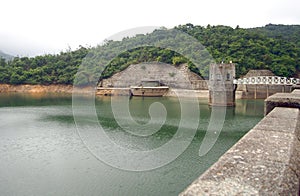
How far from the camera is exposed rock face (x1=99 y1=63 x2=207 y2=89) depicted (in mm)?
46406

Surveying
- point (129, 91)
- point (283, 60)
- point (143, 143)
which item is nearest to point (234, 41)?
point (283, 60)

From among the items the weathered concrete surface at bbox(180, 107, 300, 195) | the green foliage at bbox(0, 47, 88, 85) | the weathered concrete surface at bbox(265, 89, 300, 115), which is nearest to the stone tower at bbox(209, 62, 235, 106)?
the weathered concrete surface at bbox(265, 89, 300, 115)

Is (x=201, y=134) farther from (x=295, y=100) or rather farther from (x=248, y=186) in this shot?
(x=248, y=186)

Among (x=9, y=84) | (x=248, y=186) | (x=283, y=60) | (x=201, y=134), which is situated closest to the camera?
(x=248, y=186)

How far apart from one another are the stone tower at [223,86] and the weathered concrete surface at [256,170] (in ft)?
93.0

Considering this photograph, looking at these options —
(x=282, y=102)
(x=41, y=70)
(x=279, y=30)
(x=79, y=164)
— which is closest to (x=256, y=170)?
(x=282, y=102)

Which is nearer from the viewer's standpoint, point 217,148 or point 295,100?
point 295,100

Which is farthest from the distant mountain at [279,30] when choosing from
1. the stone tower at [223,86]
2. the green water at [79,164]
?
the green water at [79,164]

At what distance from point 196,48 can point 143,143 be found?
41.7 metres

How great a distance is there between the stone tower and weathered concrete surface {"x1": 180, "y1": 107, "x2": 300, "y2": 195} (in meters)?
28.3

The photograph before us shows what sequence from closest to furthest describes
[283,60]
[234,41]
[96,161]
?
[96,161], [283,60], [234,41]

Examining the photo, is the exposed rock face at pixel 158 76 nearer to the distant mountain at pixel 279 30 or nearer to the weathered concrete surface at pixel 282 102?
the distant mountain at pixel 279 30

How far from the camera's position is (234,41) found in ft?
169

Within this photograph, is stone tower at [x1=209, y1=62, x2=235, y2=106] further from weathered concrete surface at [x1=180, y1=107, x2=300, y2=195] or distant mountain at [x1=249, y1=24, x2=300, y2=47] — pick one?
distant mountain at [x1=249, y1=24, x2=300, y2=47]
